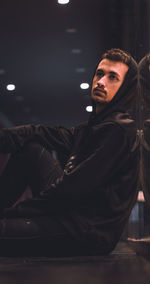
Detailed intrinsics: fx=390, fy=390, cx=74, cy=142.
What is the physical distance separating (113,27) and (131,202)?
302cm

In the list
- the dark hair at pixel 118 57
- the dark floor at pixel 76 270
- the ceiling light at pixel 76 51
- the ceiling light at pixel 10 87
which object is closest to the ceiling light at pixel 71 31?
the ceiling light at pixel 76 51

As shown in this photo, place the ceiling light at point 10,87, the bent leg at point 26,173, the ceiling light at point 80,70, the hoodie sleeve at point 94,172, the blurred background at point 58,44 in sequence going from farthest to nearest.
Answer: the ceiling light at point 10,87, the ceiling light at point 80,70, the blurred background at point 58,44, the bent leg at point 26,173, the hoodie sleeve at point 94,172

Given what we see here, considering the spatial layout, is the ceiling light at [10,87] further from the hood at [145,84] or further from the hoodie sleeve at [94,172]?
the hoodie sleeve at [94,172]

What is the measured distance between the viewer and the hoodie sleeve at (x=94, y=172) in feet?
3.84

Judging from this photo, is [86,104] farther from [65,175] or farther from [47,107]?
[65,175]

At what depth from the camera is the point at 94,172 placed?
1.19 metres

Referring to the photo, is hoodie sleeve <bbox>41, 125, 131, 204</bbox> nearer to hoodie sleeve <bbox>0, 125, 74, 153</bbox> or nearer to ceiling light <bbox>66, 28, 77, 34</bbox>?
hoodie sleeve <bbox>0, 125, 74, 153</bbox>

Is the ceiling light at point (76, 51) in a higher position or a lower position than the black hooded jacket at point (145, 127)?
higher

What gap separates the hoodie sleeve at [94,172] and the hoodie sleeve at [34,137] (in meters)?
0.23

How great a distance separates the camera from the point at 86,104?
6957mm

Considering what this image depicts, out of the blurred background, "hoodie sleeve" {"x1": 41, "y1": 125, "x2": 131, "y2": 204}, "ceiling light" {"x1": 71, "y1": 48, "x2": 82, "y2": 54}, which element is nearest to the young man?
"hoodie sleeve" {"x1": 41, "y1": 125, "x2": 131, "y2": 204}

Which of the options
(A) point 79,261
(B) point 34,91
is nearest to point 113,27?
(B) point 34,91

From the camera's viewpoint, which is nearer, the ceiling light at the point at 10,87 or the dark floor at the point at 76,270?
the dark floor at the point at 76,270

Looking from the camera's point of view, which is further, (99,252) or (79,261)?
(99,252)
